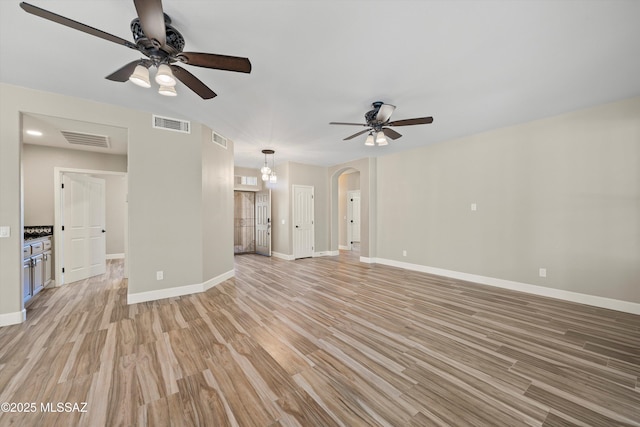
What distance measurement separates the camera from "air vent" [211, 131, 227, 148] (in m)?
4.40

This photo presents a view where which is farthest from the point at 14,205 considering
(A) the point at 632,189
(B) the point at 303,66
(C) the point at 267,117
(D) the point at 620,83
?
(A) the point at 632,189

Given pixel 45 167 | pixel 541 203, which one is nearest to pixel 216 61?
pixel 45 167

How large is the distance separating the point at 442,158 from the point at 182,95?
198 inches

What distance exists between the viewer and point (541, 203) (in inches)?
155

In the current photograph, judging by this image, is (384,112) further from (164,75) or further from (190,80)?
(164,75)

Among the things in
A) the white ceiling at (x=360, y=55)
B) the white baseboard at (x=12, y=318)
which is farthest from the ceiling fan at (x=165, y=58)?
the white baseboard at (x=12, y=318)

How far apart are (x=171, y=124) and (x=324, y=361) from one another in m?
4.10

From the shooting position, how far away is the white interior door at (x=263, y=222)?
24.8 feet

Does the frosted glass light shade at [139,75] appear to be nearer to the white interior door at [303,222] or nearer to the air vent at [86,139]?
the air vent at [86,139]

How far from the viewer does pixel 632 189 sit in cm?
324

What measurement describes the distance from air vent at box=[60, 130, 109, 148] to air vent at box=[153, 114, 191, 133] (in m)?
0.94

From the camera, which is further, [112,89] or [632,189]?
[632,189]

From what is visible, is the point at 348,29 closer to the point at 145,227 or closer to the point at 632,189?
the point at 145,227

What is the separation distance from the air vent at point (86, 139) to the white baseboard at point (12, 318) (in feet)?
Result: 8.59
